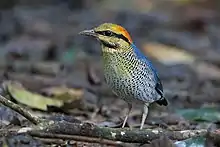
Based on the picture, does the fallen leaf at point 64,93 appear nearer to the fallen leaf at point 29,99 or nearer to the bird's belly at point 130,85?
the fallen leaf at point 29,99

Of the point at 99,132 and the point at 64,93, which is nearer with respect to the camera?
the point at 99,132

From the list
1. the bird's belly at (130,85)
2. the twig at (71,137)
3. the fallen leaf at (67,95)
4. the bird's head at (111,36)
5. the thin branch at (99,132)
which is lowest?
the twig at (71,137)

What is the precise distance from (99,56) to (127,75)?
5.17m

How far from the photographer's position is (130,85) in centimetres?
550

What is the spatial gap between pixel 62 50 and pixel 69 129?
6.37 meters

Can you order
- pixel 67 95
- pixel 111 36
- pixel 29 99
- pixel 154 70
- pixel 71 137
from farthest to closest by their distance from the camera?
pixel 67 95, pixel 29 99, pixel 154 70, pixel 111 36, pixel 71 137

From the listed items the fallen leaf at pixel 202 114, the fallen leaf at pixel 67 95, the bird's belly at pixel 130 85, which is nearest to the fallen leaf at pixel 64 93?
the fallen leaf at pixel 67 95

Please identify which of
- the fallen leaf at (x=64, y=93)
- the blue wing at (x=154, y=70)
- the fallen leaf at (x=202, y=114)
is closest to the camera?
the blue wing at (x=154, y=70)

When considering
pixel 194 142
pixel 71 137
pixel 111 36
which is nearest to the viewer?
pixel 71 137

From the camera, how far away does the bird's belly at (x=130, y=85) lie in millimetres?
5461

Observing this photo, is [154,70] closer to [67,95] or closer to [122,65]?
[122,65]

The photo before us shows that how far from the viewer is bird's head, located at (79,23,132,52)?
5363mm

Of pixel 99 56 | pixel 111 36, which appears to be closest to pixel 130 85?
pixel 111 36

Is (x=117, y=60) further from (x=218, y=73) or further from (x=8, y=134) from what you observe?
(x=218, y=73)
